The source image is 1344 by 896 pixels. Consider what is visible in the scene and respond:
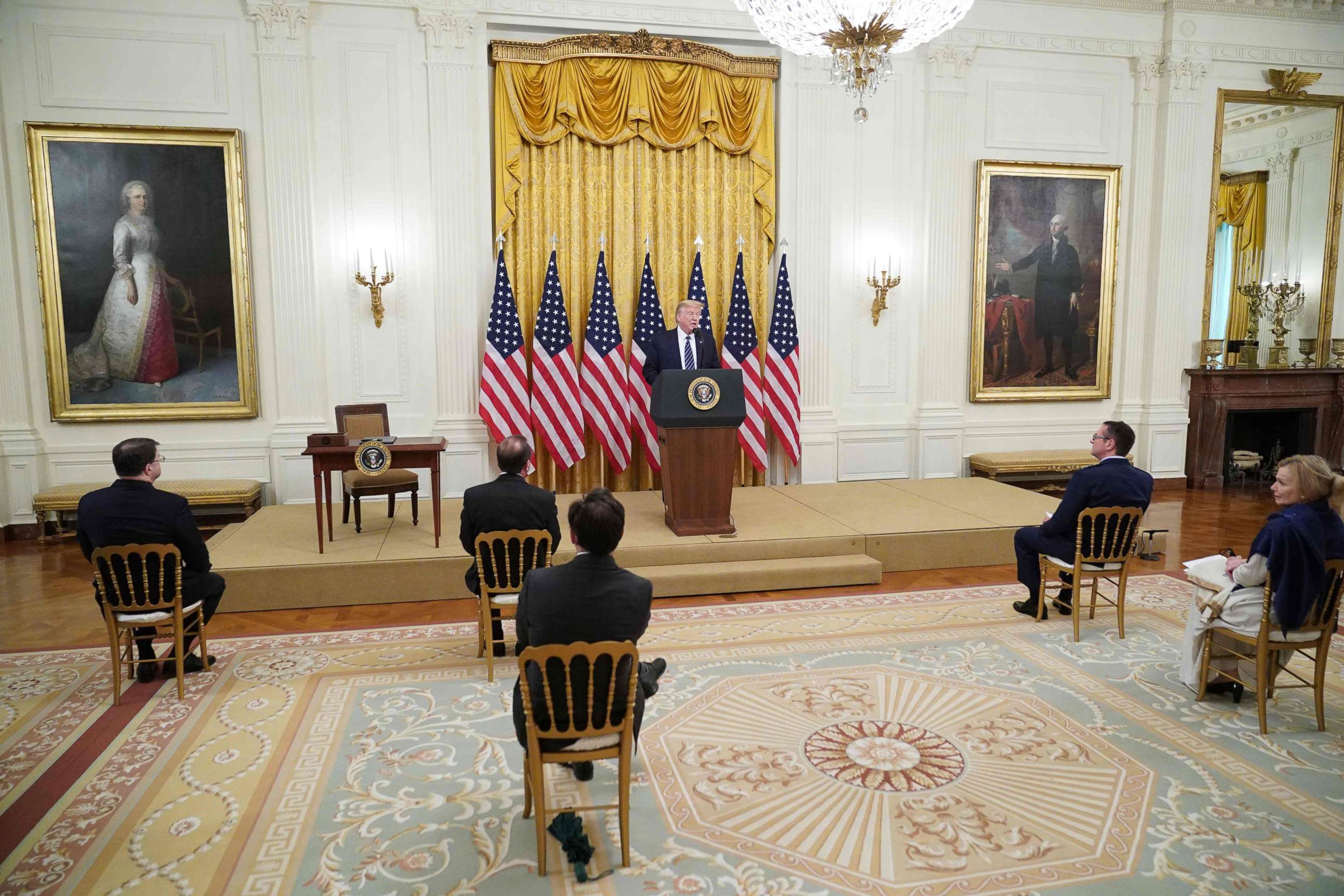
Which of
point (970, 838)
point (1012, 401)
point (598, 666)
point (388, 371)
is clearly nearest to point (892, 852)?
point (970, 838)

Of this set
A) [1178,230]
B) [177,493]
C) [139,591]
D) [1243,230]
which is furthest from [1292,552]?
[1243,230]

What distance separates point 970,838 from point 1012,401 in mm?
7970

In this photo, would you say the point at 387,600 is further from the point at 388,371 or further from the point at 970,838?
the point at 970,838

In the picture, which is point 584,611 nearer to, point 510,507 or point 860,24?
point 510,507

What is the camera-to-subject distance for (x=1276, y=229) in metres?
11.8

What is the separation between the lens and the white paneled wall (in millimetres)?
8211

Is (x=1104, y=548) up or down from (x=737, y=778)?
up

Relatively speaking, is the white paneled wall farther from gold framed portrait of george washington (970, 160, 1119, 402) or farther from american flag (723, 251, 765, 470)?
american flag (723, 251, 765, 470)

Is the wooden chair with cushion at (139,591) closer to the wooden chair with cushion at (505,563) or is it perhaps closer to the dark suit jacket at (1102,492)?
the wooden chair with cushion at (505,563)

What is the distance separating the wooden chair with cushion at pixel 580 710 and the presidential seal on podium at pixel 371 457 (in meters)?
3.79

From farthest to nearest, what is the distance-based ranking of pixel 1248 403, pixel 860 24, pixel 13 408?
1. pixel 1248 403
2. pixel 13 408
3. pixel 860 24

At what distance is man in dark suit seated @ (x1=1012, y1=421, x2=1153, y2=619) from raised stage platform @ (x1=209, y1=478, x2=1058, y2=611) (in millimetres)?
1462

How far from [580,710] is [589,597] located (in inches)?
15.5

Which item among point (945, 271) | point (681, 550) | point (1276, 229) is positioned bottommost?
point (681, 550)
